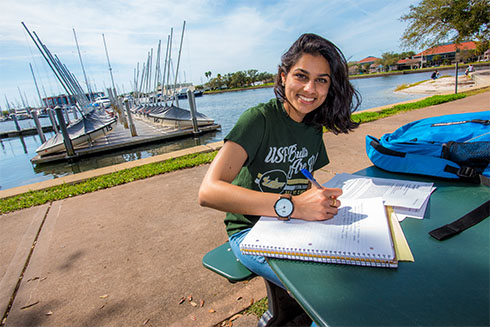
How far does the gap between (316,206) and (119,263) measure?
2062mm

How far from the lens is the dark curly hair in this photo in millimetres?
1517

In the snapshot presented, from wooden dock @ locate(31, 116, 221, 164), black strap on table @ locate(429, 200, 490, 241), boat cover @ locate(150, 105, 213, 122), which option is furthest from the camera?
boat cover @ locate(150, 105, 213, 122)

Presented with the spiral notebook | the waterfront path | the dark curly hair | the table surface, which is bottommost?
the waterfront path

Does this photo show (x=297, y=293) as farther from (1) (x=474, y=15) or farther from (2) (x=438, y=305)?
(1) (x=474, y=15)

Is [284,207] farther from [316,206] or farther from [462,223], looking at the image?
[462,223]

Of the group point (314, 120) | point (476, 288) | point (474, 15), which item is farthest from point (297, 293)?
point (474, 15)

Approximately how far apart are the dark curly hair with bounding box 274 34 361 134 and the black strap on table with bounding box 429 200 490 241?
3.04 feet

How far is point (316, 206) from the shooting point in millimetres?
1132

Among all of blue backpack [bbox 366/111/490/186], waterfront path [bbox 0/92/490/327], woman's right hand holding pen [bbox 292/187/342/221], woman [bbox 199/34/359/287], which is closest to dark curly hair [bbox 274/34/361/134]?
woman [bbox 199/34/359/287]

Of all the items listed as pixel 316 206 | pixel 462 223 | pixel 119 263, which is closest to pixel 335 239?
pixel 316 206

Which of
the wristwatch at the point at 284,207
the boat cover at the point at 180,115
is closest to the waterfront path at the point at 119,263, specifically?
the wristwatch at the point at 284,207

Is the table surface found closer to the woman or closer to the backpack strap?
the woman

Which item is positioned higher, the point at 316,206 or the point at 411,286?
the point at 316,206

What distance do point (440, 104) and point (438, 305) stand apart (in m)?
11.1
